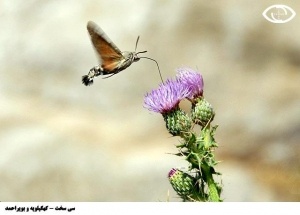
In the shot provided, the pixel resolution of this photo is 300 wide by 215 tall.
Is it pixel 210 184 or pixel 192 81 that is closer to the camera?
pixel 210 184

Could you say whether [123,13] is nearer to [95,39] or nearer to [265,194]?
[95,39]

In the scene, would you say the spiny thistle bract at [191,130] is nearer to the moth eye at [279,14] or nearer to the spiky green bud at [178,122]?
the spiky green bud at [178,122]

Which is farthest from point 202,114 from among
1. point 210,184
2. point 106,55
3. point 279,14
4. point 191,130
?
point 279,14

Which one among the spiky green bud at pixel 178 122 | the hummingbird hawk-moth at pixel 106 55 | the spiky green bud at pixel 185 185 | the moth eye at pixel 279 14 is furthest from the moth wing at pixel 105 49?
the moth eye at pixel 279 14


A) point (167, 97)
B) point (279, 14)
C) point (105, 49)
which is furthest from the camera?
point (279, 14)

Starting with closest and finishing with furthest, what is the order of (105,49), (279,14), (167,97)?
(167,97)
(105,49)
(279,14)

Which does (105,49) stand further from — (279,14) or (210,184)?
(279,14)
